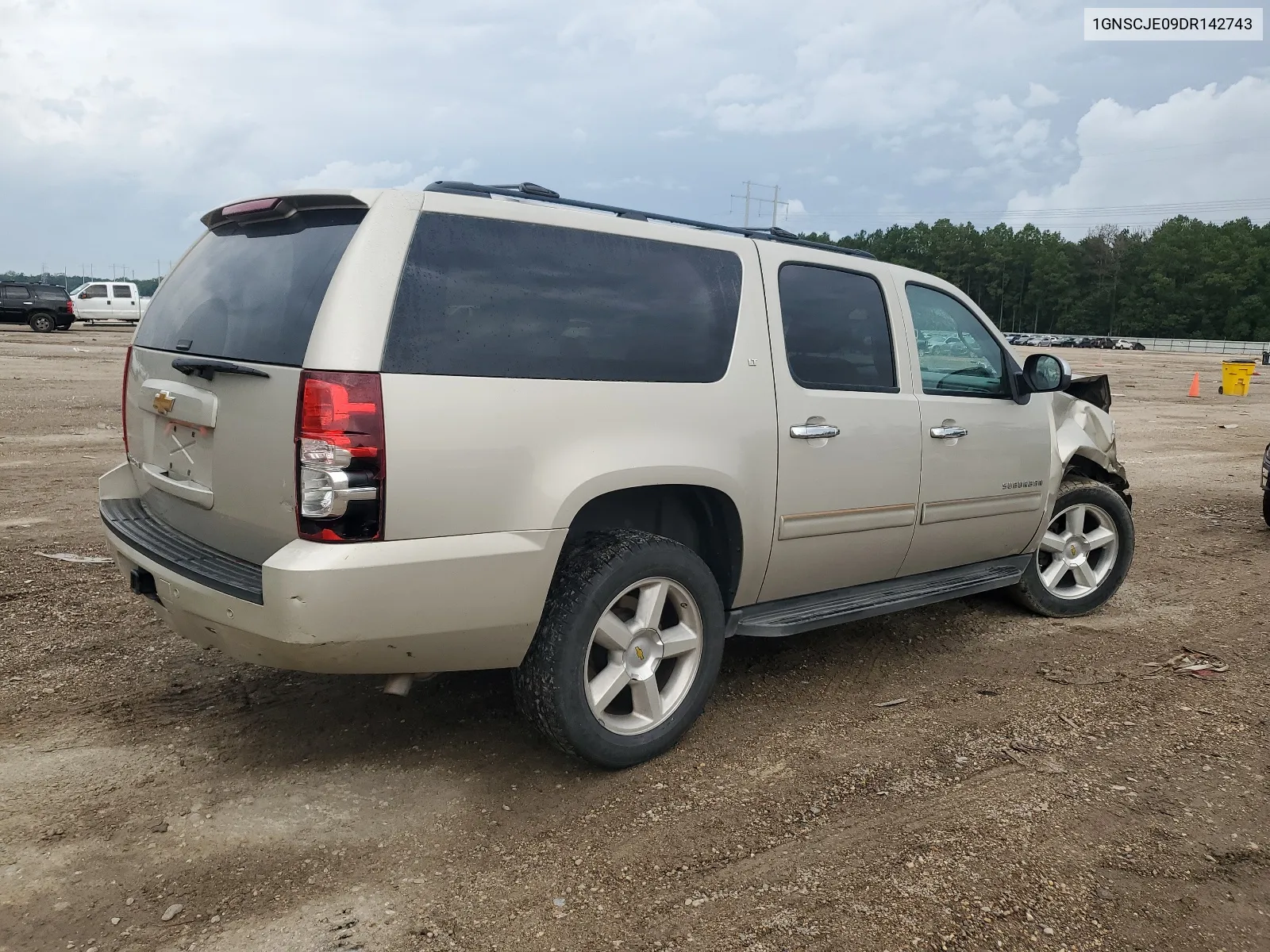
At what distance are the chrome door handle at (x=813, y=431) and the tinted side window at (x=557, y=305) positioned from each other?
16.1 inches

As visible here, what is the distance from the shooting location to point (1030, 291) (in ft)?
431

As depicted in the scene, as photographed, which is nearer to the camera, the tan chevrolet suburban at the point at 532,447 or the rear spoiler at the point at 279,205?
the tan chevrolet suburban at the point at 532,447

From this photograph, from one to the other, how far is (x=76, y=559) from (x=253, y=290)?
3589 millimetres

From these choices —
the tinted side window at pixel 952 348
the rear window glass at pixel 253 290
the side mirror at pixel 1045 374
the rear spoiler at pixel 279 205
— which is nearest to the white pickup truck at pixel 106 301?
the rear window glass at pixel 253 290

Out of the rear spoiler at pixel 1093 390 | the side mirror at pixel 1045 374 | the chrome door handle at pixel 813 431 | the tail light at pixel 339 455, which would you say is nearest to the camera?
the tail light at pixel 339 455

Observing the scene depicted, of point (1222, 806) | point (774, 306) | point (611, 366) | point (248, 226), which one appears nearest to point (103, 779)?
point (248, 226)

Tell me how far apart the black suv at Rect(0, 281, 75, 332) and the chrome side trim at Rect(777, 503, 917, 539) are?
35.3m

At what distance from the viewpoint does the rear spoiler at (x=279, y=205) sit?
313 cm

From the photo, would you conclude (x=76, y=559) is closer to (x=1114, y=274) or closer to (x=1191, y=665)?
(x=1191, y=665)

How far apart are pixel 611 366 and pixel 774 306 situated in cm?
92

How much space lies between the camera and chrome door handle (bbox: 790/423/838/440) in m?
3.86

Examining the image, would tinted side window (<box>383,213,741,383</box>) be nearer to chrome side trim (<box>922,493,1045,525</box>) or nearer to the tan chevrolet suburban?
the tan chevrolet suburban

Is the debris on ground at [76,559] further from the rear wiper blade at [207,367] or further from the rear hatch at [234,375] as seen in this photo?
the rear wiper blade at [207,367]

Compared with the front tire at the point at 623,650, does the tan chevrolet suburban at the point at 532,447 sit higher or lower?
higher
